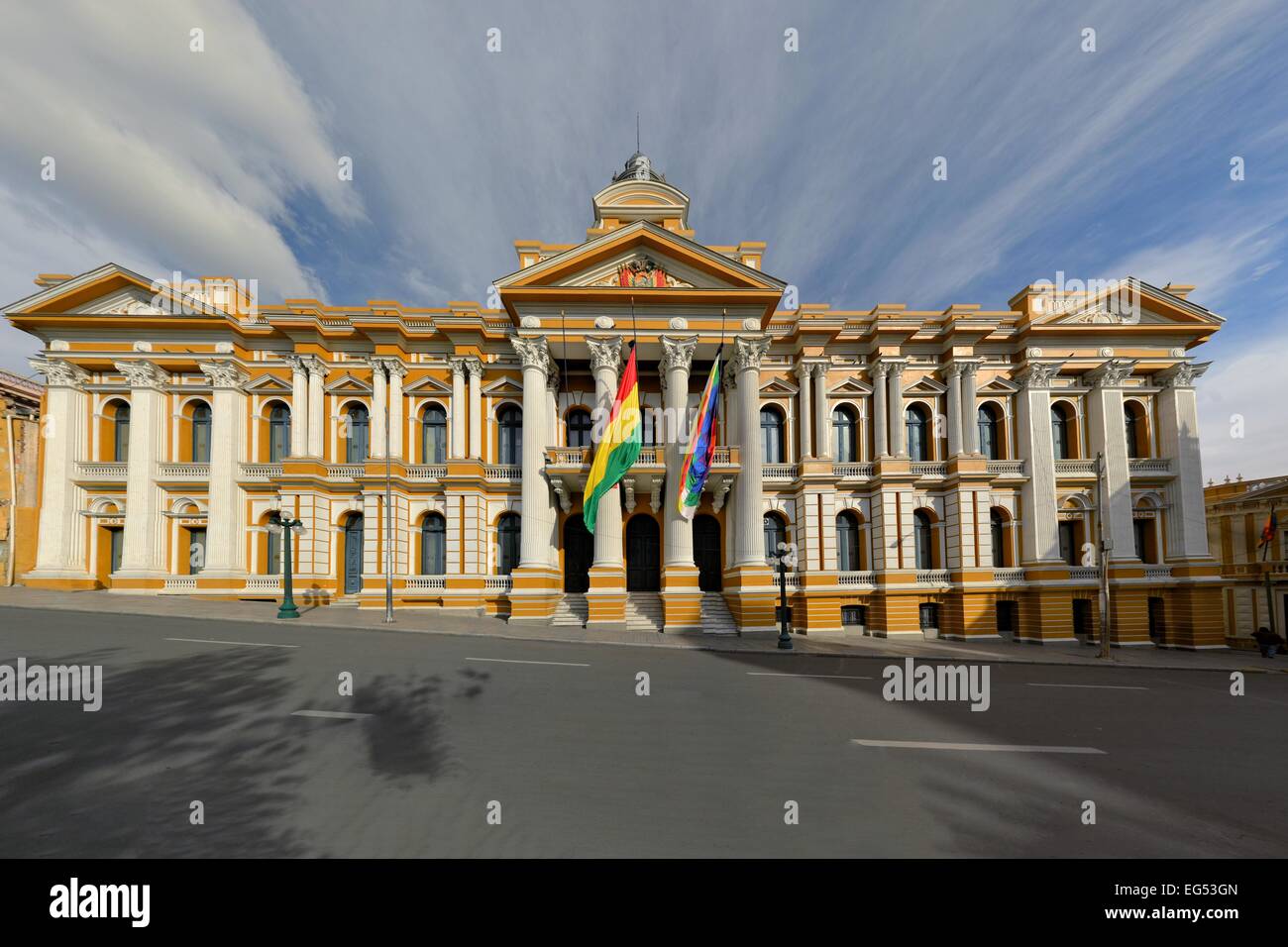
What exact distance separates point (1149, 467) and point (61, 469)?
46605 mm

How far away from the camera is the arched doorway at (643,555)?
2212cm

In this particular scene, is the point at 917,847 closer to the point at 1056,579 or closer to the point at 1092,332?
A: the point at 1056,579

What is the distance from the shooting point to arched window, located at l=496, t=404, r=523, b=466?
2323cm

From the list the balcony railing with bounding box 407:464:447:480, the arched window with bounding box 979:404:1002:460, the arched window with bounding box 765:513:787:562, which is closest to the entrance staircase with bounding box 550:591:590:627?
the balcony railing with bounding box 407:464:447:480

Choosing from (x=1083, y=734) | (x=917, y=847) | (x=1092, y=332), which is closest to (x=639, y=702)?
(x=917, y=847)

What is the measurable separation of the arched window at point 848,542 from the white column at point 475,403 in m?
15.9

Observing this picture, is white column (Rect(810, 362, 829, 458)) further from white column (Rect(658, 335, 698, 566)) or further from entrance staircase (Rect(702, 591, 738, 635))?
entrance staircase (Rect(702, 591, 738, 635))

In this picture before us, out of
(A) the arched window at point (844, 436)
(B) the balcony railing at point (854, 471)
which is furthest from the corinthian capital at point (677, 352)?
(B) the balcony railing at point (854, 471)

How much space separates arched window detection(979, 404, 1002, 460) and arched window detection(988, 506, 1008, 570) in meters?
2.59

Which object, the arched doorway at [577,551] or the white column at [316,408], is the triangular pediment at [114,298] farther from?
the arched doorway at [577,551]

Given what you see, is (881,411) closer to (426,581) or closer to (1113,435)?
(1113,435)

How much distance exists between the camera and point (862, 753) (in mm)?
6594

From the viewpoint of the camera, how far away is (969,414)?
21922mm

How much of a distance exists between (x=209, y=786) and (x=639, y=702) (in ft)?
18.6
